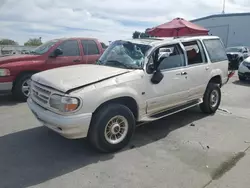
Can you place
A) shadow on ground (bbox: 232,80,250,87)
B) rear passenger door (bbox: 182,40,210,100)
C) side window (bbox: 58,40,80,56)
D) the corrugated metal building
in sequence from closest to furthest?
rear passenger door (bbox: 182,40,210,100) → side window (bbox: 58,40,80,56) → shadow on ground (bbox: 232,80,250,87) → the corrugated metal building

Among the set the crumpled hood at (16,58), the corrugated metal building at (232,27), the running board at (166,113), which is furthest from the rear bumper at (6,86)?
the corrugated metal building at (232,27)

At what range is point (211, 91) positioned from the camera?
612 cm

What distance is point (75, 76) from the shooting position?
413 cm

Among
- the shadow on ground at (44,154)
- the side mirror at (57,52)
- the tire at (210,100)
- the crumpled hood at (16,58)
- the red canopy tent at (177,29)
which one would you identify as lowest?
the shadow on ground at (44,154)

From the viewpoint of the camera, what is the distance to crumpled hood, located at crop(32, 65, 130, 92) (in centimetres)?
383

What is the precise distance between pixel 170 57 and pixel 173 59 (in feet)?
0.29

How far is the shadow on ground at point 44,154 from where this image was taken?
11.4 feet

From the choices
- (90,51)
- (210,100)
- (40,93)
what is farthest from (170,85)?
(90,51)

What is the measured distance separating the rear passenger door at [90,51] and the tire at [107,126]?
4.49 metres

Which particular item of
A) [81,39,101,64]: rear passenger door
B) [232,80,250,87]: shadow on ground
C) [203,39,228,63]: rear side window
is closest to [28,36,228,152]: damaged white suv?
[203,39,228,63]: rear side window

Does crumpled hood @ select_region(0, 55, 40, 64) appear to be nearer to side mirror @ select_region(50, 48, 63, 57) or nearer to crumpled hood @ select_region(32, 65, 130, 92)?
side mirror @ select_region(50, 48, 63, 57)

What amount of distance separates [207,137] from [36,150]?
3.13 m

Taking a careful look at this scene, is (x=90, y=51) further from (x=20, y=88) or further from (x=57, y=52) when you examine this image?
(x=20, y=88)

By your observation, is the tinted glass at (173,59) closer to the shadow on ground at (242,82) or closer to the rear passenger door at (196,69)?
the rear passenger door at (196,69)
